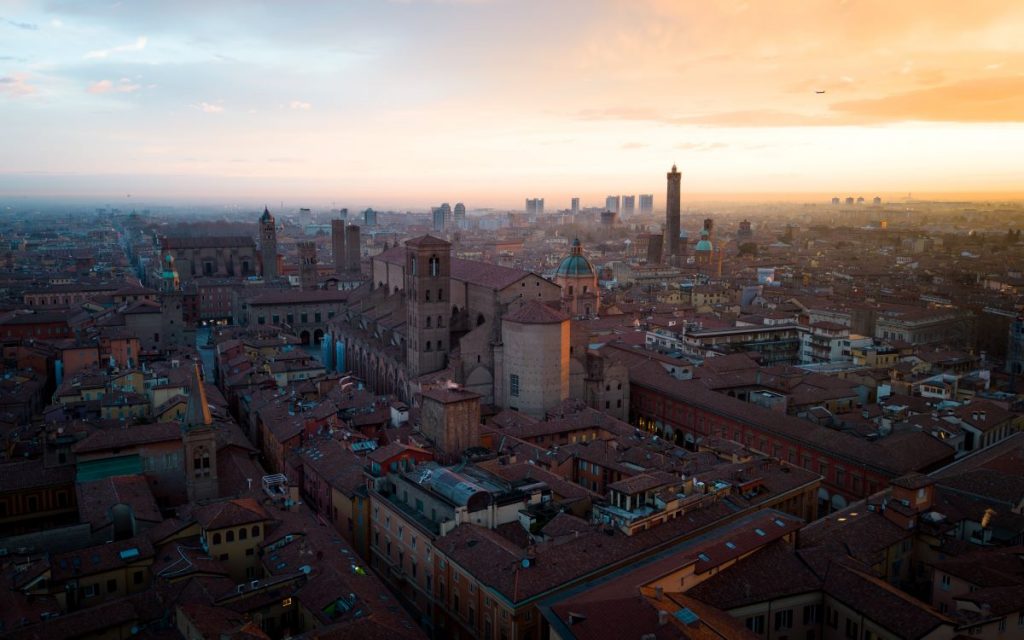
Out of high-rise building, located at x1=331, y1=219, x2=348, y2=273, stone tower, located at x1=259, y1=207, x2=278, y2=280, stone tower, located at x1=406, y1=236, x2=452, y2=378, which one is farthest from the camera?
high-rise building, located at x1=331, y1=219, x2=348, y2=273

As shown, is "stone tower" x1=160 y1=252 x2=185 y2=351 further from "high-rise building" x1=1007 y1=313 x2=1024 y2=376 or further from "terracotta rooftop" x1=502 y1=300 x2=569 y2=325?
"high-rise building" x1=1007 y1=313 x2=1024 y2=376

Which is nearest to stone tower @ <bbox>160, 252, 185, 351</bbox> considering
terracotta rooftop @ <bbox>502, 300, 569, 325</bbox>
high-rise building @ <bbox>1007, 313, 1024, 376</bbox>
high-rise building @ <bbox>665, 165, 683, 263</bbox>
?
terracotta rooftop @ <bbox>502, 300, 569, 325</bbox>

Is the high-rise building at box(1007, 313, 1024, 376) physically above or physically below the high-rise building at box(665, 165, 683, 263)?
below

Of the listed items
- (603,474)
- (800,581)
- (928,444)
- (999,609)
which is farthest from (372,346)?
(999,609)

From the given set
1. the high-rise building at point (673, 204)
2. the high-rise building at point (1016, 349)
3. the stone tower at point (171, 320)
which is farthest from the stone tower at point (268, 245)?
the high-rise building at point (1016, 349)

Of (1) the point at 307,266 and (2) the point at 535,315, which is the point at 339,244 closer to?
(1) the point at 307,266

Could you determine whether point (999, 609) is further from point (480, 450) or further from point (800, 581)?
point (480, 450)
